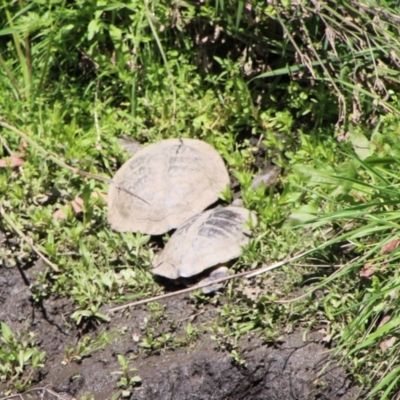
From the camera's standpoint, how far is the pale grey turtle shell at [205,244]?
414 centimetres

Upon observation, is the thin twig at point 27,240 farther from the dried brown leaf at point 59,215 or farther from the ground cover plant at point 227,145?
the dried brown leaf at point 59,215

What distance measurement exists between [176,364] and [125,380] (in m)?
0.24

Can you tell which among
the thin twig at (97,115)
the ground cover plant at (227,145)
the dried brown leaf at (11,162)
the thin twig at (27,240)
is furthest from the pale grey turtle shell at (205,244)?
the dried brown leaf at (11,162)

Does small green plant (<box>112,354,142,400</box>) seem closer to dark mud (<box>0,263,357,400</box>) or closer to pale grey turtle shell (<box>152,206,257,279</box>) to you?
dark mud (<box>0,263,357,400</box>)

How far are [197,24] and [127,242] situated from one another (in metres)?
1.44

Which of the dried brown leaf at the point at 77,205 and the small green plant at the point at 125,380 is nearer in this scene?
the small green plant at the point at 125,380

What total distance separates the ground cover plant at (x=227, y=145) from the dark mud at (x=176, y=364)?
1.9 inches

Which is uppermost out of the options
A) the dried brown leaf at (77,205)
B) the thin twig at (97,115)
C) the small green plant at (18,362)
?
the thin twig at (97,115)

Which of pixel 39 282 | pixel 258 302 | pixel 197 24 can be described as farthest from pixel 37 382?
pixel 197 24

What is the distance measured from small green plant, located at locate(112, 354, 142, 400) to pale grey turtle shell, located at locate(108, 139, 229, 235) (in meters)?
0.89

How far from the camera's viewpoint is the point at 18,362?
4.05 m

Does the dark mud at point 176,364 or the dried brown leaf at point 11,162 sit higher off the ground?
the dried brown leaf at point 11,162

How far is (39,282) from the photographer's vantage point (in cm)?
429

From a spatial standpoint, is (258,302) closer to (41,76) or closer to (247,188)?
(247,188)
